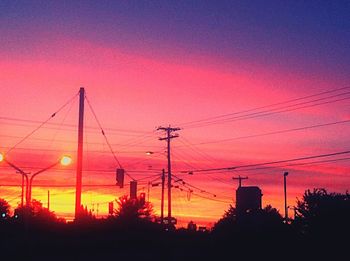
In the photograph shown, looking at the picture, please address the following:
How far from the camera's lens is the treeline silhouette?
5519cm

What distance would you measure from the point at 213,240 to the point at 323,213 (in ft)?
48.8

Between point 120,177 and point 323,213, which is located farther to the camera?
point 323,213

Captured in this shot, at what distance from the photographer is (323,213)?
57625mm

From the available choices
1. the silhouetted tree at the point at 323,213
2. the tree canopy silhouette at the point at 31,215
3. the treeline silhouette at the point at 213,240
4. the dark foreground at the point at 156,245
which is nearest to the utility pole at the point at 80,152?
Answer: the tree canopy silhouette at the point at 31,215

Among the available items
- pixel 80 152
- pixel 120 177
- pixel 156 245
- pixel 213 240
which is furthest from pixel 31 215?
pixel 80 152

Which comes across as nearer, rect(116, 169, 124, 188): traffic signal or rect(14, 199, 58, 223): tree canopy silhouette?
rect(14, 199, 58, 223): tree canopy silhouette

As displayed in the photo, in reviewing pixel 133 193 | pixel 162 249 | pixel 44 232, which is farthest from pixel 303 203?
pixel 44 232

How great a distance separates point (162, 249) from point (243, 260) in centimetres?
863

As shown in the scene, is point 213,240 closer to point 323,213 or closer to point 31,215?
point 323,213

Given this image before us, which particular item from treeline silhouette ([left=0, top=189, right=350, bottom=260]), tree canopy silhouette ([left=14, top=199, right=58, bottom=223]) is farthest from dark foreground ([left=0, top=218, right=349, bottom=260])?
tree canopy silhouette ([left=14, top=199, right=58, bottom=223])

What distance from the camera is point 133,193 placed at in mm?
53781

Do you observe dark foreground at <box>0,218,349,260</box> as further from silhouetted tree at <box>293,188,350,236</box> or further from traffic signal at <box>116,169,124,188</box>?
traffic signal at <box>116,169,124,188</box>

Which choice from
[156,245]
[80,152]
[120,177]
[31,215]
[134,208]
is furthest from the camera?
[134,208]

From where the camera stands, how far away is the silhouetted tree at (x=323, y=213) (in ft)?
180
